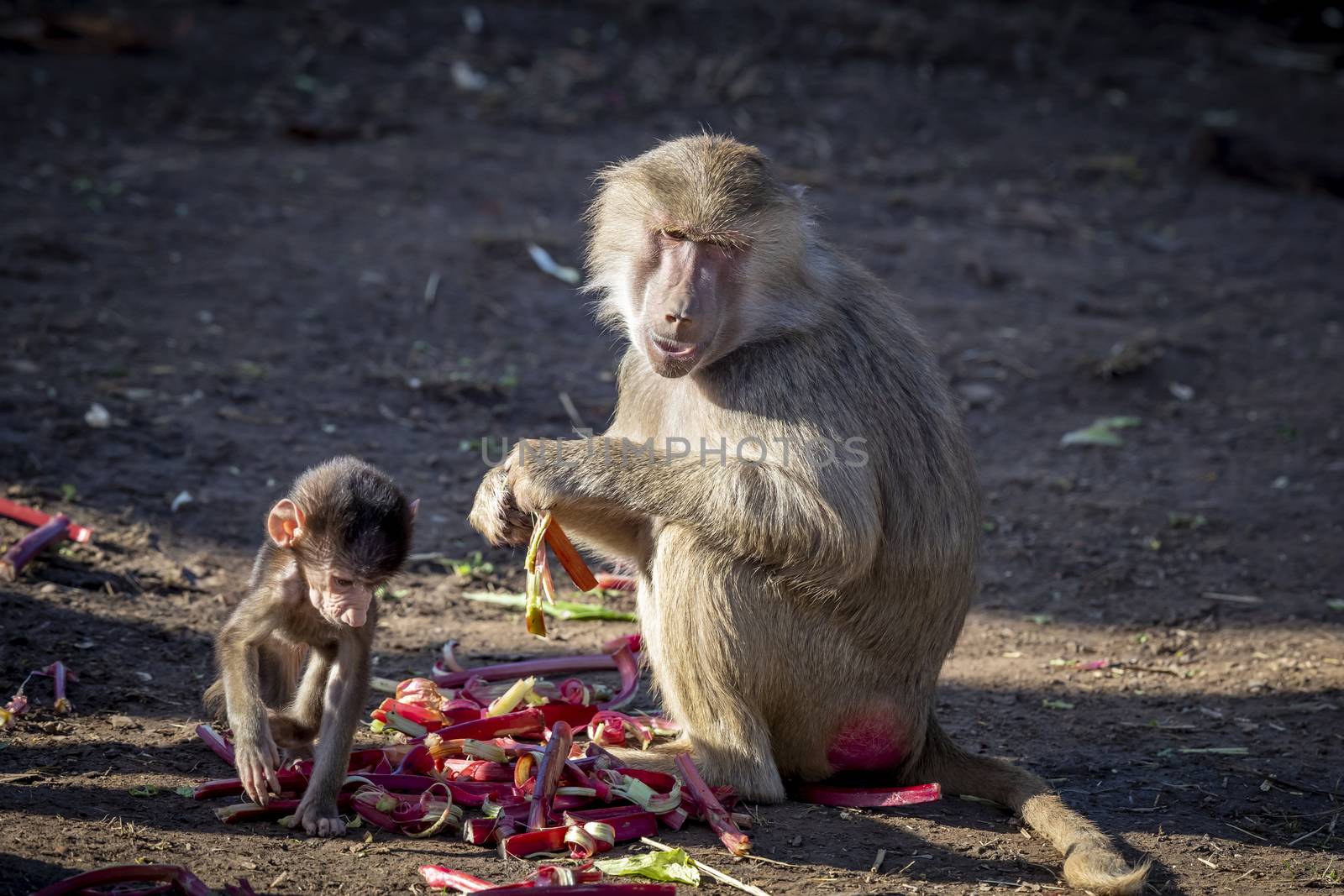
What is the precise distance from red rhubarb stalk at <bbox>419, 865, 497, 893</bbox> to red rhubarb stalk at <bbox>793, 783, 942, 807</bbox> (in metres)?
1.21

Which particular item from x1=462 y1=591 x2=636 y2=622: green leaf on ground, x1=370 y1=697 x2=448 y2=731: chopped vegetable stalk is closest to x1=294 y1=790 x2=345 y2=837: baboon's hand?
x1=370 y1=697 x2=448 y2=731: chopped vegetable stalk

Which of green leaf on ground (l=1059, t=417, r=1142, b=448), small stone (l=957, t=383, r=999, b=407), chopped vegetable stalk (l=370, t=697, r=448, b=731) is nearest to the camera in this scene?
chopped vegetable stalk (l=370, t=697, r=448, b=731)

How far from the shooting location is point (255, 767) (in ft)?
11.9

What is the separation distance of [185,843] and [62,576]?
1885 mm

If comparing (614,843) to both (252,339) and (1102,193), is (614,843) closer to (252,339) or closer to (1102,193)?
(252,339)

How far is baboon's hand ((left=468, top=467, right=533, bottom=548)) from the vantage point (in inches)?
165

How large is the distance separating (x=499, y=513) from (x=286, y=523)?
0.68m

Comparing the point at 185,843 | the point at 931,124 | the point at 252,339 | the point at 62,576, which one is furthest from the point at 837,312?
the point at 931,124

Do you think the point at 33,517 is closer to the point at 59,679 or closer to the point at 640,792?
the point at 59,679

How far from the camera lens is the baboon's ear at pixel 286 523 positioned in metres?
3.71

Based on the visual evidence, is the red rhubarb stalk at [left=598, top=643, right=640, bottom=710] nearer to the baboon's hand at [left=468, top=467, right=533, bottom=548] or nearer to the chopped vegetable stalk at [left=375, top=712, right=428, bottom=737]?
the chopped vegetable stalk at [left=375, top=712, right=428, bottom=737]

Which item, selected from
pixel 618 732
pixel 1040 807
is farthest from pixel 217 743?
pixel 1040 807

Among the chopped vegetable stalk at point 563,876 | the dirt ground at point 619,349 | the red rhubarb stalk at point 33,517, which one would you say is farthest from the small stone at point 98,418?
the chopped vegetable stalk at point 563,876

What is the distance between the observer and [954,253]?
9.59 m
